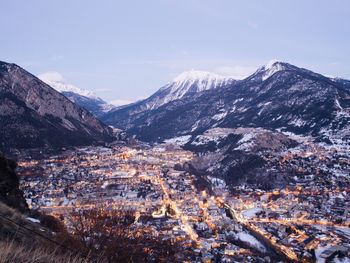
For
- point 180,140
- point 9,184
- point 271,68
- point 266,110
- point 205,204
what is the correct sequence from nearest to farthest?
point 9,184 < point 205,204 < point 266,110 < point 180,140 < point 271,68

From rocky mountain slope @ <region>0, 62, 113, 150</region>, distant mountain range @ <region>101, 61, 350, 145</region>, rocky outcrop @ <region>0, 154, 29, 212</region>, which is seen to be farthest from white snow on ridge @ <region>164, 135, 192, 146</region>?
rocky outcrop @ <region>0, 154, 29, 212</region>

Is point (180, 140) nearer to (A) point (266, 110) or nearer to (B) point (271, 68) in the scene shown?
(A) point (266, 110)

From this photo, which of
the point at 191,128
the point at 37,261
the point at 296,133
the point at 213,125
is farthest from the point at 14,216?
the point at 191,128

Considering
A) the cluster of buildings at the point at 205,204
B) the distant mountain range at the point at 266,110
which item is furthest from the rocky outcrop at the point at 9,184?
the distant mountain range at the point at 266,110

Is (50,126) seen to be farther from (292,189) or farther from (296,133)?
(296,133)

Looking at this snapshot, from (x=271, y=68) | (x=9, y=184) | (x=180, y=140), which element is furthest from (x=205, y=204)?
(x=271, y=68)

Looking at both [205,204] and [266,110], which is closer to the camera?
[205,204]
